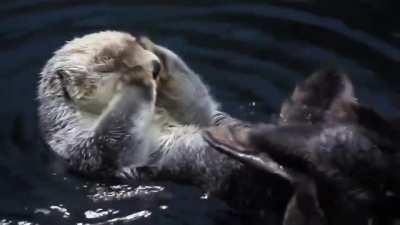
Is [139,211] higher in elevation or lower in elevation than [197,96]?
lower

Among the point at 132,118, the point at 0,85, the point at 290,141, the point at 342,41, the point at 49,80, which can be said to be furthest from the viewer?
the point at 342,41

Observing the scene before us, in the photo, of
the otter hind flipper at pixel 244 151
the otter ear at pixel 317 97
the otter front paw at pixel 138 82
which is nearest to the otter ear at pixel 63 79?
the otter front paw at pixel 138 82

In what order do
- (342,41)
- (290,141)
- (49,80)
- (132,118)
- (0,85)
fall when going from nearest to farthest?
(290,141) < (132,118) < (49,80) < (0,85) < (342,41)

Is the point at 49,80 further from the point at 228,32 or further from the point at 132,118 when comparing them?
the point at 228,32

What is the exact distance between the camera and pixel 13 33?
15.5 feet

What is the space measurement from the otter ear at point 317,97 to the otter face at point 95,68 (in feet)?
1.82

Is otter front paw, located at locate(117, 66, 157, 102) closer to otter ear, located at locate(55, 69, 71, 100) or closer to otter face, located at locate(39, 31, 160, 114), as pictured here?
otter face, located at locate(39, 31, 160, 114)

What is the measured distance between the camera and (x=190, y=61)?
4.46 m

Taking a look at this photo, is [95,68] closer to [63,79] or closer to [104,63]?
[104,63]

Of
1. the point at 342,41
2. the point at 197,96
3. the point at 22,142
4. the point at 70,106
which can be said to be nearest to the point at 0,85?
the point at 22,142

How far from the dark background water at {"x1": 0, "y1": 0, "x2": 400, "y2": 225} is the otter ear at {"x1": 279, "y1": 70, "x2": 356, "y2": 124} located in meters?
0.45

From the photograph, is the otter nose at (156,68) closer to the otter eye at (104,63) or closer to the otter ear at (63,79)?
the otter eye at (104,63)

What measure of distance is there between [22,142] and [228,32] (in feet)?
4.39

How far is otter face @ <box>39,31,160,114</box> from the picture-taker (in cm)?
358
